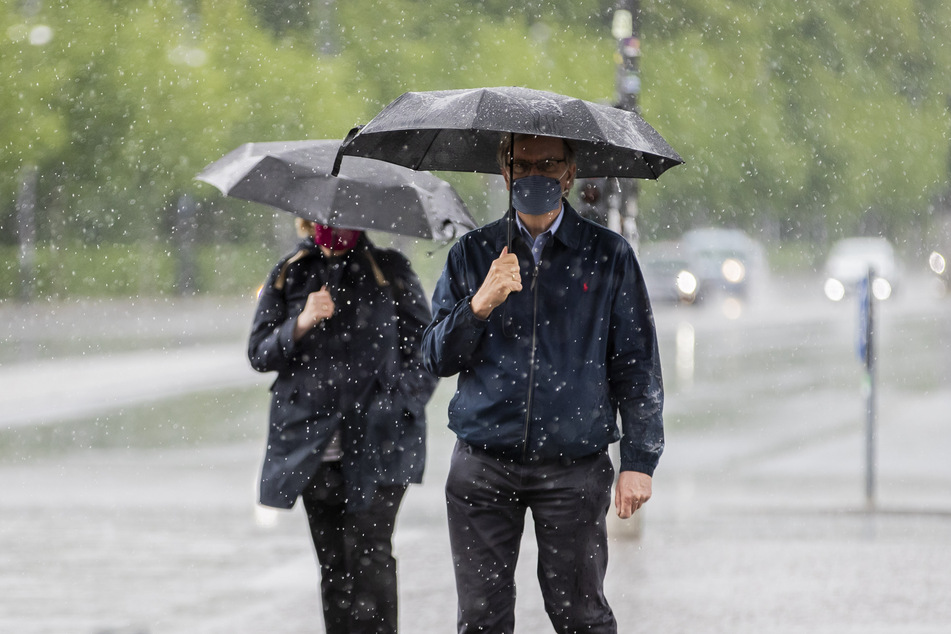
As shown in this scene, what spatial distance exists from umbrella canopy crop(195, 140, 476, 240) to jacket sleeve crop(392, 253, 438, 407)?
181 mm

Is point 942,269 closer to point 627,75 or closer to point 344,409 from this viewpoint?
point 627,75

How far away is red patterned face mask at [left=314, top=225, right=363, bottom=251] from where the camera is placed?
457cm

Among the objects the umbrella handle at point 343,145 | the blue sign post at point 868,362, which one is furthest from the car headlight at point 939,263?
the umbrella handle at point 343,145

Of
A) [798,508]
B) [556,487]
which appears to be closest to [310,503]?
[556,487]

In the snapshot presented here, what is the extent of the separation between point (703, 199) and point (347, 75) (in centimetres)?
2949

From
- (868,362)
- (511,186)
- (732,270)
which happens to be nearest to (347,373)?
(511,186)

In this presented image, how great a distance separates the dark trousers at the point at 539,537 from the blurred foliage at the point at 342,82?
20772 mm

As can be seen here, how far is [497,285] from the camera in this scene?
3424 millimetres

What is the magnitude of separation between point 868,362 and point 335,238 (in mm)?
5046

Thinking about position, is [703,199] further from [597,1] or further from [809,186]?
[597,1]

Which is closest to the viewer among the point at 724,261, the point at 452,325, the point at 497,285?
the point at 497,285

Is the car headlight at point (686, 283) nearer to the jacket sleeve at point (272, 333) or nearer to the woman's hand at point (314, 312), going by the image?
the jacket sleeve at point (272, 333)

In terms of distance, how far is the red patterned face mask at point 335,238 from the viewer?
4.57 meters

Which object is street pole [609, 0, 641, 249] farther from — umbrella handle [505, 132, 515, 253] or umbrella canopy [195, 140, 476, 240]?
umbrella handle [505, 132, 515, 253]
